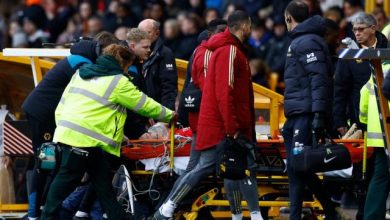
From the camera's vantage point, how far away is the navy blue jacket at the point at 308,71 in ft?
40.1

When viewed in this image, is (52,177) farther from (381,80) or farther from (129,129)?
(381,80)

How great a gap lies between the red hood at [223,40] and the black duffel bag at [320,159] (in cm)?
115

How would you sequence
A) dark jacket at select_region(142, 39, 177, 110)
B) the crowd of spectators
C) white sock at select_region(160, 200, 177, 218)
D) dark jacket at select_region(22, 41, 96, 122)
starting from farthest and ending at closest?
the crowd of spectators
dark jacket at select_region(142, 39, 177, 110)
dark jacket at select_region(22, 41, 96, 122)
white sock at select_region(160, 200, 177, 218)

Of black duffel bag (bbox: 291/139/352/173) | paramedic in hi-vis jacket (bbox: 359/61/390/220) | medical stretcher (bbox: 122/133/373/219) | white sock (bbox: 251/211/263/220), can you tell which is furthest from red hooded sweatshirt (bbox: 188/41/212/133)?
paramedic in hi-vis jacket (bbox: 359/61/390/220)

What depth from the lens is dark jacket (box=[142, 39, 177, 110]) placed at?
14109 millimetres

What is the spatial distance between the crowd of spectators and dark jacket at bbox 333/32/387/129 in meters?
2.83

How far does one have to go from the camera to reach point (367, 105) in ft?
41.2

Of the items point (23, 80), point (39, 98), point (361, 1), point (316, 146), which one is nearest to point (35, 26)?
point (361, 1)

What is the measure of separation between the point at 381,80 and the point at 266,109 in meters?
3.45

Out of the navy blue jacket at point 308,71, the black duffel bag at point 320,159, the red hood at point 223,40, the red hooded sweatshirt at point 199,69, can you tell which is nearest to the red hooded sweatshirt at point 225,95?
the red hood at point 223,40

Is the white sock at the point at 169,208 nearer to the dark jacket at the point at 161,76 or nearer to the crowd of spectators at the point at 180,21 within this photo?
the dark jacket at the point at 161,76

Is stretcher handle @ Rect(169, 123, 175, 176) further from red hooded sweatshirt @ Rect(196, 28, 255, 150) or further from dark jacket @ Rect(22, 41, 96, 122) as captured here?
dark jacket @ Rect(22, 41, 96, 122)

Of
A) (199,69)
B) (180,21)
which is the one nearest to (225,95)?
(199,69)

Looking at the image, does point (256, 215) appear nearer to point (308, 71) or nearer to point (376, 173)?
point (376, 173)
